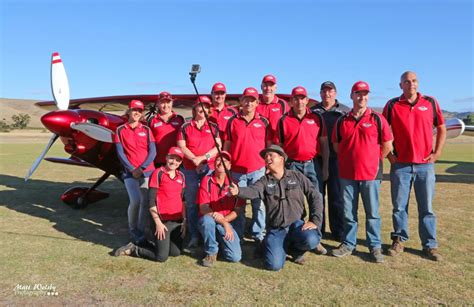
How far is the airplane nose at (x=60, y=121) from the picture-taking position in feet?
19.4

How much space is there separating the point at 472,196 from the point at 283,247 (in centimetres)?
614

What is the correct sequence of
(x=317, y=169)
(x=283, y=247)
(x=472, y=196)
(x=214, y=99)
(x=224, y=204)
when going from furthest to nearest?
(x=472, y=196) < (x=214, y=99) < (x=317, y=169) < (x=224, y=204) < (x=283, y=247)

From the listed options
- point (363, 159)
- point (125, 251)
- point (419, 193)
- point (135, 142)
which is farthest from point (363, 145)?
point (125, 251)

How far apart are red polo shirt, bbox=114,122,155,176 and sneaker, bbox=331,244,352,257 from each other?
2535 millimetres

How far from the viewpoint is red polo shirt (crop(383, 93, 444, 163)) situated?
4.26 meters

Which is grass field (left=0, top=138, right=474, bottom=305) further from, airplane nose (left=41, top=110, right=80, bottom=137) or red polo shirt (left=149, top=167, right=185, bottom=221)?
airplane nose (left=41, top=110, right=80, bottom=137)

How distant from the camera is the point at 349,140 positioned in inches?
169

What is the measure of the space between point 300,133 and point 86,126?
338 centimetres

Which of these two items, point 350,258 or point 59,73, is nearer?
point 350,258

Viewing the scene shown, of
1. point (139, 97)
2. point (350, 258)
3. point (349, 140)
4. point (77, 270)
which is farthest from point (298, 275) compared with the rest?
point (139, 97)

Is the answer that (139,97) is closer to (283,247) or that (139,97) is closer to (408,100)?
(283,247)

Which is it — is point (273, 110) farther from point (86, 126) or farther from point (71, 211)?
point (71, 211)

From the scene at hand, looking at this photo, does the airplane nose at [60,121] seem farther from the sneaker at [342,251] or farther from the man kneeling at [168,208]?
the sneaker at [342,251]

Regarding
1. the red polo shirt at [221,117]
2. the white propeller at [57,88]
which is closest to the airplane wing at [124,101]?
the white propeller at [57,88]
